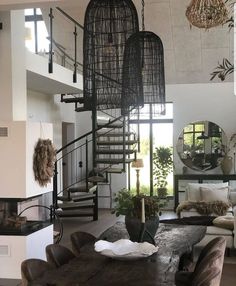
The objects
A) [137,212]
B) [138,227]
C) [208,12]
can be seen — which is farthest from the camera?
[137,212]

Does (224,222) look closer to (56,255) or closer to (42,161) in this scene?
(42,161)

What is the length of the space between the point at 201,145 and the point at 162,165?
3.73 feet

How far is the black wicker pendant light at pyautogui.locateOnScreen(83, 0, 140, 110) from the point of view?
12.0 feet

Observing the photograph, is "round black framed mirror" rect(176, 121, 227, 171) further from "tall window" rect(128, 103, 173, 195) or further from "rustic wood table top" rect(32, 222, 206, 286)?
"rustic wood table top" rect(32, 222, 206, 286)

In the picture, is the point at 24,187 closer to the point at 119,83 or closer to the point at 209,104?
the point at 119,83

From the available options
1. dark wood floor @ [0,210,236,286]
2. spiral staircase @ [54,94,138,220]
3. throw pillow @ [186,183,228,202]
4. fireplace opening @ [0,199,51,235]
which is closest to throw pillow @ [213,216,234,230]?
dark wood floor @ [0,210,236,286]

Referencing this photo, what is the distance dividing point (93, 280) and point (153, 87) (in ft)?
12.4

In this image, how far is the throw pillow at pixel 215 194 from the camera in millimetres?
9226

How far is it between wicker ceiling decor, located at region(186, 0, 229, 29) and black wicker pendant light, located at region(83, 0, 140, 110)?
528 mm

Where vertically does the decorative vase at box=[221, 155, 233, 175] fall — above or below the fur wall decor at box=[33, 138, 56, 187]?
below

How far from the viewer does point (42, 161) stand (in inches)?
232

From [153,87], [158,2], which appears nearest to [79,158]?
[158,2]

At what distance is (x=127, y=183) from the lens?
1194 cm

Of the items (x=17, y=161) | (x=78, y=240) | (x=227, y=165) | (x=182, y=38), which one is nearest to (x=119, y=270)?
(x=78, y=240)
